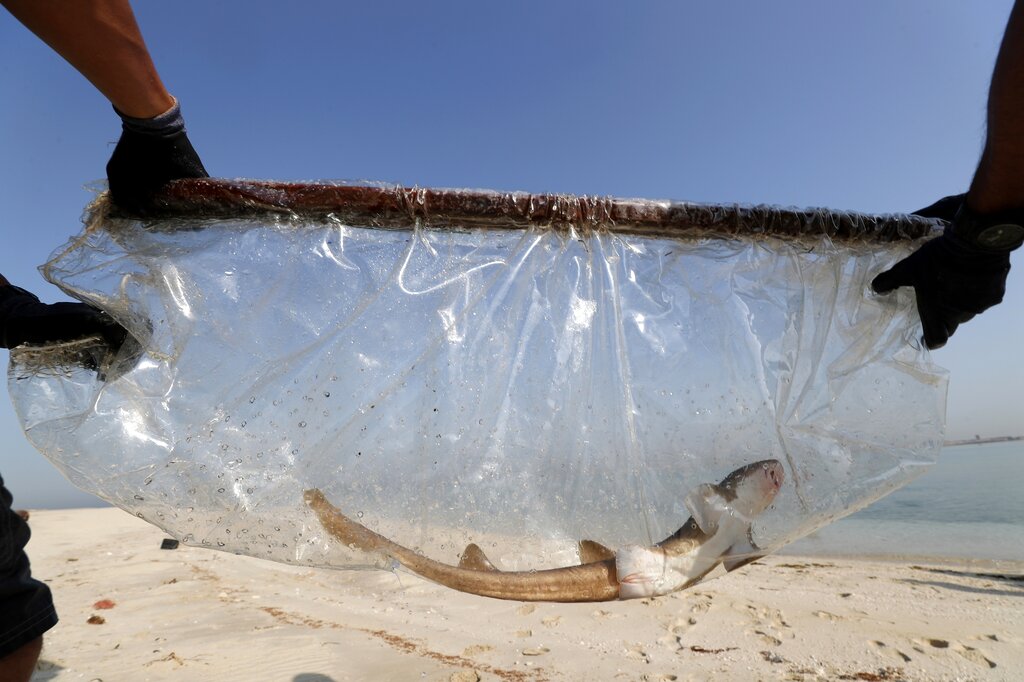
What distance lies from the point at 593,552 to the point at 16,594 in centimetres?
181

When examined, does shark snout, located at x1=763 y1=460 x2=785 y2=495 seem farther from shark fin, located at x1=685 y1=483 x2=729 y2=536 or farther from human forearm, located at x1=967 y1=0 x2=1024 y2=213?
human forearm, located at x1=967 y1=0 x2=1024 y2=213

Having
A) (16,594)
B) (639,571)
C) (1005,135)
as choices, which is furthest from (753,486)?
(16,594)

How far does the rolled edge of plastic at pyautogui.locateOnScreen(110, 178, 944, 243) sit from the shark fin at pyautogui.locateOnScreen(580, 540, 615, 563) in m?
1.19

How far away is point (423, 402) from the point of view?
76.9 inches

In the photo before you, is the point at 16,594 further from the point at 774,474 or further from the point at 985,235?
the point at 985,235

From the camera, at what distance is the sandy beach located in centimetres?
385

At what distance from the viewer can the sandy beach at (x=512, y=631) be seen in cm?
385

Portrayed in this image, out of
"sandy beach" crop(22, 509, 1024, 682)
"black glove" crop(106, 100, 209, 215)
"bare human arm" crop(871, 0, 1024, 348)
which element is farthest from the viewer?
"sandy beach" crop(22, 509, 1024, 682)

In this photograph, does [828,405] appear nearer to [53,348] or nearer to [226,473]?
[226,473]

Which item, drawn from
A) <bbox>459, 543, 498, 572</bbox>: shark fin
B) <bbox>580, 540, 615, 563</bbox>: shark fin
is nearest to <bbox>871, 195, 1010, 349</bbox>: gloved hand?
<bbox>580, 540, 615, 563</bbox>: shark fin

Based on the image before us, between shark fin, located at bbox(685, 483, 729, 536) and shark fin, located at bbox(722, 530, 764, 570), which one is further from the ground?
shark fin, located at bbox(685, 483, 729, 536)

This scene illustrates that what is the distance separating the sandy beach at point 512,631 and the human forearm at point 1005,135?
348 centimetres

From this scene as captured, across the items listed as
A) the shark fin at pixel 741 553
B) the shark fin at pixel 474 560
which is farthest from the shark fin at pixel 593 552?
the shark fin at pixel 741 553

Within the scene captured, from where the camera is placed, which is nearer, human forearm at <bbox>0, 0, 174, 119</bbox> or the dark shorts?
human forearm at <bbox>0, 0, 174, 119</bbox>
